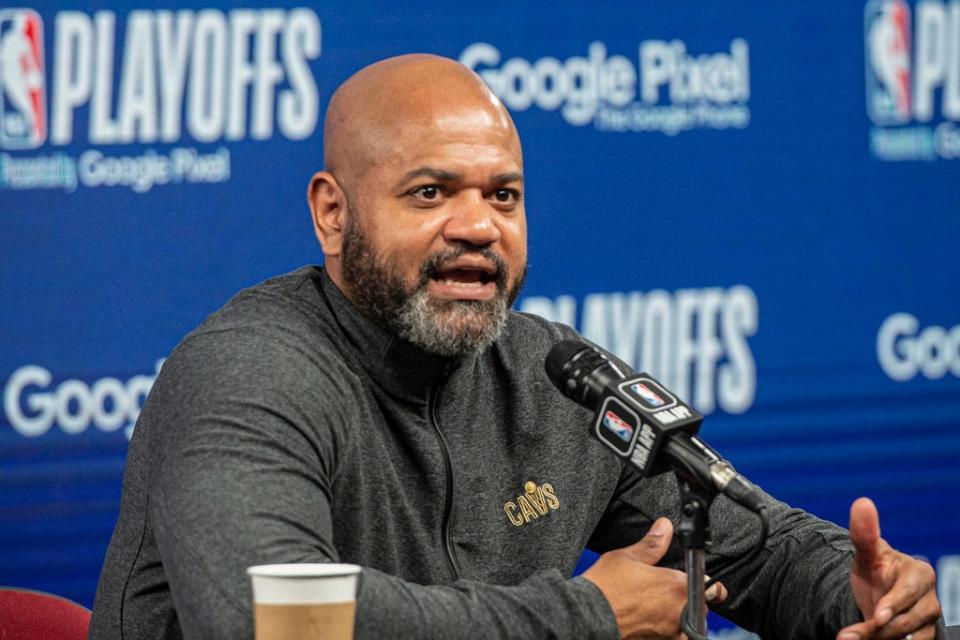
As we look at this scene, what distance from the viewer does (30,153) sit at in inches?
126

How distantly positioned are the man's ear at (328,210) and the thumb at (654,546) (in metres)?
0.68

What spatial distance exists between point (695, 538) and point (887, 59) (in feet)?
8.51

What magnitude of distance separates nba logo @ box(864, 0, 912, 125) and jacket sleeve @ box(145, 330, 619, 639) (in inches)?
94.9

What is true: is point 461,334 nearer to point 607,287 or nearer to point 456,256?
point 456,256

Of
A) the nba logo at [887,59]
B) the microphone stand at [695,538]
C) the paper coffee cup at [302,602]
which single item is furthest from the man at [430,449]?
the nba logo at [887,59]

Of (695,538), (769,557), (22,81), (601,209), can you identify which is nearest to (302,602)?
(695,538)

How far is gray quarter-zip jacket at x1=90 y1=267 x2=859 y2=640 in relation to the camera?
1.62m

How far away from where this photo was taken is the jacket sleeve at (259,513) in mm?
1582

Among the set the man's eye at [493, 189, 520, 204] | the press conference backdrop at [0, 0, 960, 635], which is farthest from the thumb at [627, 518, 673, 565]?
the press conference backdrop at [0, 0, 960, 635]

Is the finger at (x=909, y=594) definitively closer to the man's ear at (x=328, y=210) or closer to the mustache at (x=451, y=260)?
the mustache at (x=451, y=260)

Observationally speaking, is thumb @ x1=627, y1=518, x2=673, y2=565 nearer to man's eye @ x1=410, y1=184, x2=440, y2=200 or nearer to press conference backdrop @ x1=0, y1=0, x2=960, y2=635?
man's eye @ x1=410, y1=184, x2=440, y2=200

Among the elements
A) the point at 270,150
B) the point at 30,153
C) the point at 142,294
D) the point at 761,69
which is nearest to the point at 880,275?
the point at 761,69

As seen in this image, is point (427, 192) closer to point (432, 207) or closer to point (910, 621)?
point (432, 207)

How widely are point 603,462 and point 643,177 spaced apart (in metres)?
1.55
